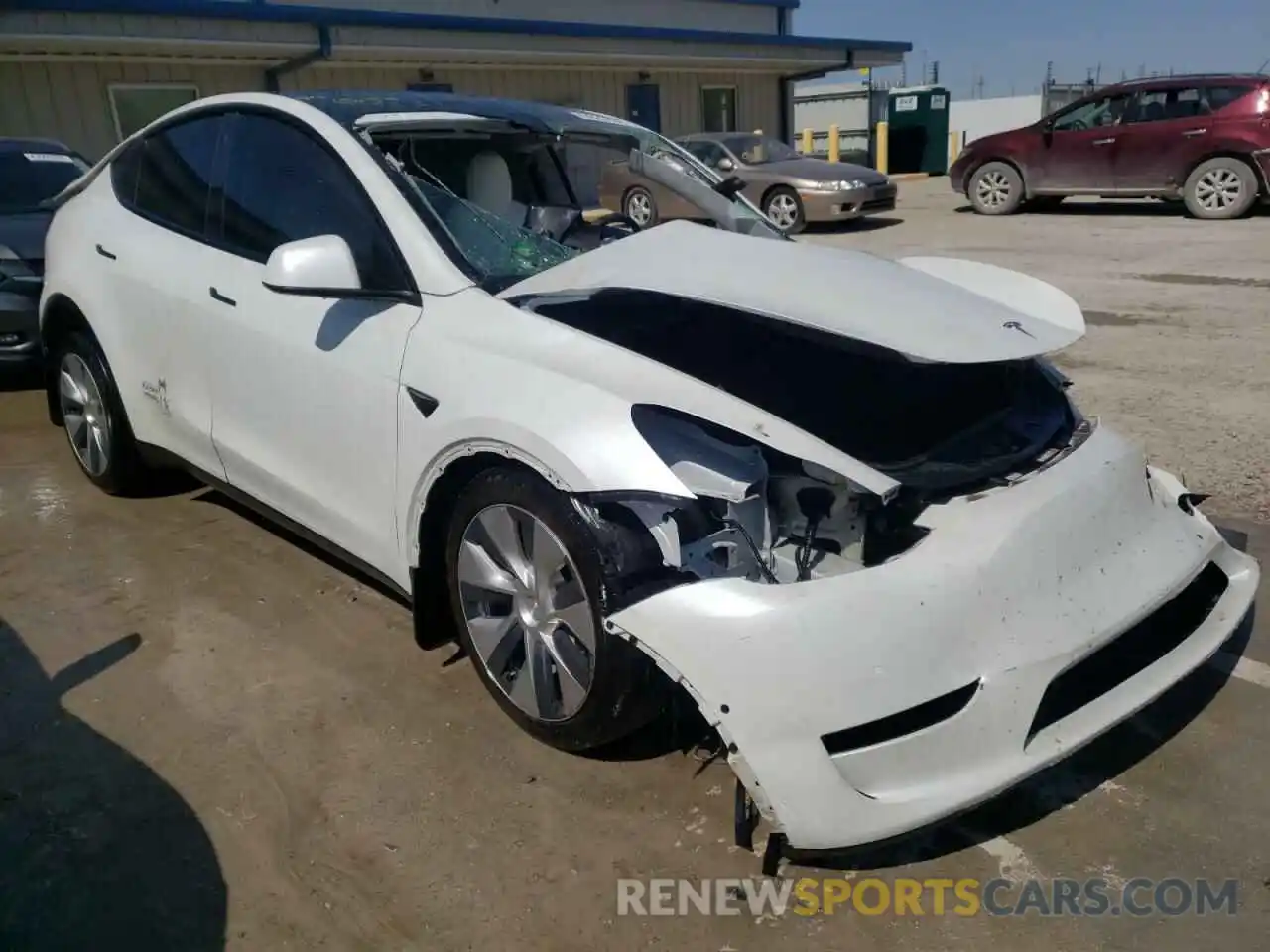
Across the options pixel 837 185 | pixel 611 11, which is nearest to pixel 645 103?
pixel 611 11

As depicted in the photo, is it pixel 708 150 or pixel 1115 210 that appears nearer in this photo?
pixel 708 150

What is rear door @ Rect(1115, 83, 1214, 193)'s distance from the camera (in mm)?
12863

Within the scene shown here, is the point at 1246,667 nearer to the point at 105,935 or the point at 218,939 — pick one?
the point at 218,939

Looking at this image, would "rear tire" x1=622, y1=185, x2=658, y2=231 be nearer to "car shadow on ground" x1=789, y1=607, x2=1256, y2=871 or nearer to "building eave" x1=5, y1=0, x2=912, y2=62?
"car shadow on ground" x1=789, y1=607, x2=1256, y2=871

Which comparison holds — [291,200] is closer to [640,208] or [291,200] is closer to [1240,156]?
[640,208]

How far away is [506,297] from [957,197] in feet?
56.7

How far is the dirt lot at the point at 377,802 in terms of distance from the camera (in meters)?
2.17

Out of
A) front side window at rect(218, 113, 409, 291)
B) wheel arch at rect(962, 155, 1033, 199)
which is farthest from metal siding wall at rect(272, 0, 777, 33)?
front side window at rect(218, 113, 409, 291)

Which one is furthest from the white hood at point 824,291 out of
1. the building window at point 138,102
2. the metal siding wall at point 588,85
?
the building window at point 138,102

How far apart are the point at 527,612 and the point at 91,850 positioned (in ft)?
3.74

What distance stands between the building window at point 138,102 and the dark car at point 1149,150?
36.8 ft

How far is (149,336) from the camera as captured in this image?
3.77 m

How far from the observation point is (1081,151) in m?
14.0

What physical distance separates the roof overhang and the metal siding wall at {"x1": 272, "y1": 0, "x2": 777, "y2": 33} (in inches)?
106
